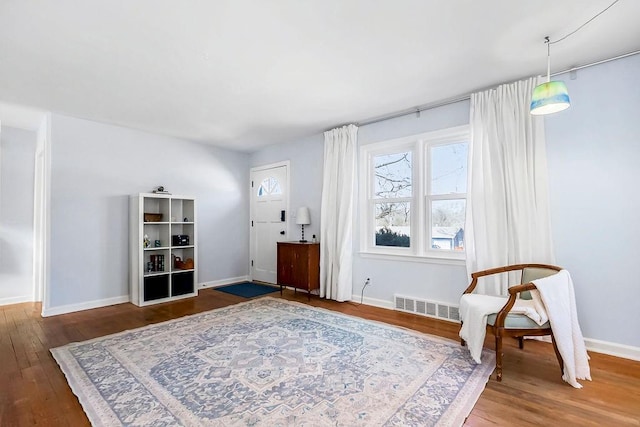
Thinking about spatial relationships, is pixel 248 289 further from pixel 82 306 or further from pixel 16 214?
pixel 16 214

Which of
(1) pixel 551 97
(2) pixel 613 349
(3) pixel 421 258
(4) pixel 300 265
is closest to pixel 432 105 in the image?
(1) pixel 551 97

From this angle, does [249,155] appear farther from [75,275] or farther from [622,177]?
[622,177]

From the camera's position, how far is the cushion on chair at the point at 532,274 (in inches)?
105

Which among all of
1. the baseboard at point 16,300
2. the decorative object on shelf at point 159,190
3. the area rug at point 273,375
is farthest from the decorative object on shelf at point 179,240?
the baseboard at point 16,300

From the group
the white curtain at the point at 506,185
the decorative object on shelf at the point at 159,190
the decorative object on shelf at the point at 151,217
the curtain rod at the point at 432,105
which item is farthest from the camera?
the decorative object on shelf at the point at 159,190

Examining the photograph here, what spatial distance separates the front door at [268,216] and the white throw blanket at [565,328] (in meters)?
3.95

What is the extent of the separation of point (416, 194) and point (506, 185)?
3.47 feet

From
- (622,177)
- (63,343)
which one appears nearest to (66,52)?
(63,343)

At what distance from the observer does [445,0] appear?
78.3 inches

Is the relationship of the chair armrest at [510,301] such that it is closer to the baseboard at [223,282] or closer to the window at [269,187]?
the window at [269,187]

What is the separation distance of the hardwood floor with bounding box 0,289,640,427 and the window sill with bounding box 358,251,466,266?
70cm

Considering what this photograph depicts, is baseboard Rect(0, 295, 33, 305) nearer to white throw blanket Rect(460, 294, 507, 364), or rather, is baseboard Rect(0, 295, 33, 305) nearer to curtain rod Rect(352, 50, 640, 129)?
curtain rod Rect(352, 50, 640, 129)

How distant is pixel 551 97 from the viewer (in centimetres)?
227

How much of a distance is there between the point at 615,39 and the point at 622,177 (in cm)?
113
